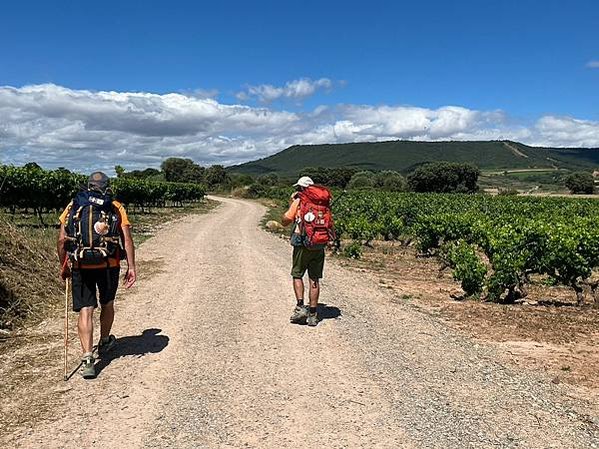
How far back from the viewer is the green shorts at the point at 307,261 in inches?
295

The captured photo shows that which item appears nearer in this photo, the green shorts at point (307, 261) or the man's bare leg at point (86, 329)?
the man's bare leg at point (86, 329)

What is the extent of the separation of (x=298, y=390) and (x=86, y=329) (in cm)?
219

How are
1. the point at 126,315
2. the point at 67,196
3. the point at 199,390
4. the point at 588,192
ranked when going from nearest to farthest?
the point at 199,390, the point at 126,315, the point at 67,196, the point at 588,192

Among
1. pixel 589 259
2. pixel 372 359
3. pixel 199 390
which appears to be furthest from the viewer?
pixel 589 259

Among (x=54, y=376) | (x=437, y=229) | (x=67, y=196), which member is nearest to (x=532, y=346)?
(x=54, y=376)

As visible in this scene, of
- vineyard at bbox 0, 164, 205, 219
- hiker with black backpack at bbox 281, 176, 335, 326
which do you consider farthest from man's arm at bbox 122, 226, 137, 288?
vineyard at bbox 0, 164, 205, 219

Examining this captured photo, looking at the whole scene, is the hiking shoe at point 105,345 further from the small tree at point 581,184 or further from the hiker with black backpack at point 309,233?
the small tree at point 581,184

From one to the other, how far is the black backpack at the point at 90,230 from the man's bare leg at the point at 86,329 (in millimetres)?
509

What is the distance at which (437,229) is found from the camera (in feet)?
54.7

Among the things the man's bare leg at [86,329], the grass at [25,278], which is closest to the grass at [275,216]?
the grass at [25,278]

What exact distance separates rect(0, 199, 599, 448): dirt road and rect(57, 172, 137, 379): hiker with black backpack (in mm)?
641

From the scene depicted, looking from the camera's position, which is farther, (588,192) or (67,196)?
(588,192)

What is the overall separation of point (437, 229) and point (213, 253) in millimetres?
6622

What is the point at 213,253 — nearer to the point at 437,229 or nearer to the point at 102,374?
the point at 437,229
